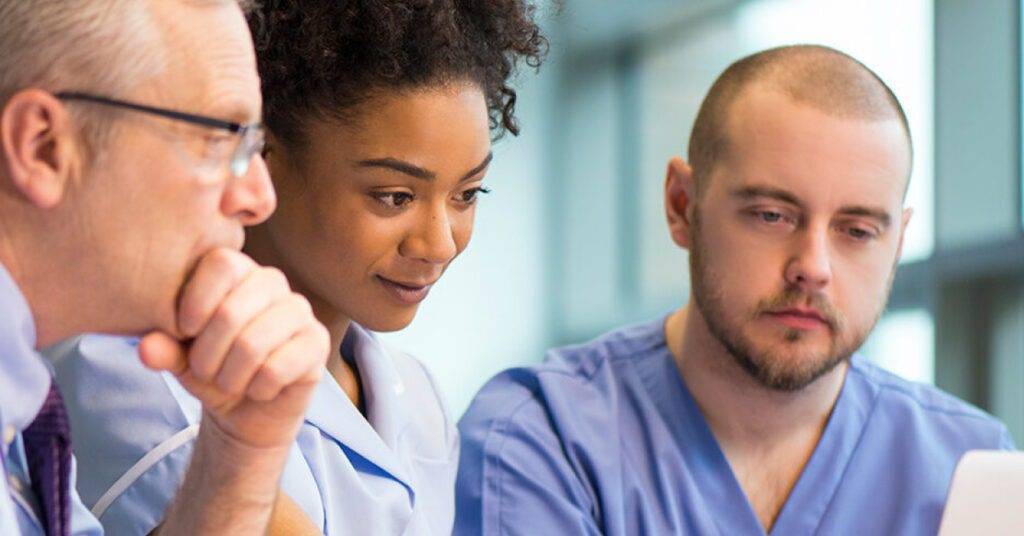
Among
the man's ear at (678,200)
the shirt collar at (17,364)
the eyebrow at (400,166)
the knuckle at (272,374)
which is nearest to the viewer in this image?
the shirt collar at (17,364)

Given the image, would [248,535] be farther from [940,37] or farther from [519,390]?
[940,37]

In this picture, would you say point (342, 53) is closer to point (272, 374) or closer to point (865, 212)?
point (272, 374)

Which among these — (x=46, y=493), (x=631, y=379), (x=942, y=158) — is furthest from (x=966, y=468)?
(x=942, y=158)

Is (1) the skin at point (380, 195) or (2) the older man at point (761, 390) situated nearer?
(1) the skin at point (380, 195)

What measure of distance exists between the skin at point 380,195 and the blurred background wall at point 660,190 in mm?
2144

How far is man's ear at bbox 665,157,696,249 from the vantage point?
1955mm

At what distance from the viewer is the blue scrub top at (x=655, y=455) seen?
1.71 metres

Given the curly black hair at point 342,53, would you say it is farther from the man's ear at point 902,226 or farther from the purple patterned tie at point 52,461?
the man's ear at point 902,226

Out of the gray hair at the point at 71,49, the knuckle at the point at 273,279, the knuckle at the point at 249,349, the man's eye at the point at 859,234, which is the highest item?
the gray hair at the point at 71,49

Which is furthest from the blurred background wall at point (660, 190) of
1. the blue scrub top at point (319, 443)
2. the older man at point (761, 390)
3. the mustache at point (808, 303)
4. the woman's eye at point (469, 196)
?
the woman's eye at point (469, 196)

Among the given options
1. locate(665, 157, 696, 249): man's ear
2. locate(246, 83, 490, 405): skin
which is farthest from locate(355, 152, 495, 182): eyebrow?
locate(665, 157, 696, 249): man's ear

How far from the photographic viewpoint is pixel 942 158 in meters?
3.32

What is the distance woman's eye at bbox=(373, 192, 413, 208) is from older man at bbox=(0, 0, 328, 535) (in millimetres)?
340

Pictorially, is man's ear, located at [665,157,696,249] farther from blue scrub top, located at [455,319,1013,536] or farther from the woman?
the woman
